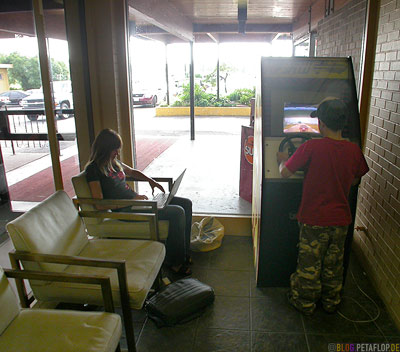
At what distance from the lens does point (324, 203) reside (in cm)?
215

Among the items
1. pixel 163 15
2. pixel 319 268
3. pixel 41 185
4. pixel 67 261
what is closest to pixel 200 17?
pixel 163 15

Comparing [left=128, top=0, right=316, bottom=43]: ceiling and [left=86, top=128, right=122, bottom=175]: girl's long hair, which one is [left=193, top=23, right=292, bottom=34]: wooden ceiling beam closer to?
[left=128, top=0, right=316, bottom=43]: ceiling

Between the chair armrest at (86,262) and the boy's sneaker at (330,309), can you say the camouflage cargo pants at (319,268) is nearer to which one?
the boy's sneaker at (330,309)

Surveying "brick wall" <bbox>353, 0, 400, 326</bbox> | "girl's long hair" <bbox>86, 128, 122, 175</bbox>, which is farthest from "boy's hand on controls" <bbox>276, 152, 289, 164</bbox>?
"girl's long hair" <bbox>86, 128, 122, 175</bbox>

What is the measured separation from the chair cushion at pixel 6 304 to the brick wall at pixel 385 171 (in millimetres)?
2261

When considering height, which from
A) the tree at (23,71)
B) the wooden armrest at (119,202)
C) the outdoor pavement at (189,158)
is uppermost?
the tree at (23,71)

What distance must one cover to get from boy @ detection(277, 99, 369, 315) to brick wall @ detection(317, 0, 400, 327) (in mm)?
356

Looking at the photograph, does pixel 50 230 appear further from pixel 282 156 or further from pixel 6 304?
pixel 282 156

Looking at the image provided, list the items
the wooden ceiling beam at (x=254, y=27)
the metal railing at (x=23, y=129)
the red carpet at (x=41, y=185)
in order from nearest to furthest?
1. the metal railing at (x=23, y=129)
2. the red carpet at (x=41, y=185)
3. the wooden ceiling beam at (x=254, y=27)

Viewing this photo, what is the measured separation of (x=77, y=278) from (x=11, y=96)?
1859mm

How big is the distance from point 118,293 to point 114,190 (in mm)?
891

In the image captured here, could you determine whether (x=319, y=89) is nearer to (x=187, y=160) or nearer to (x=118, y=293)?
(x=118, y=293)

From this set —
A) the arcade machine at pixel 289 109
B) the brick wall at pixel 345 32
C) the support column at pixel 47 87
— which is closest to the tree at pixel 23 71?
the support column at pixel 47 87

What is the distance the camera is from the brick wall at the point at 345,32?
9.78 feet
